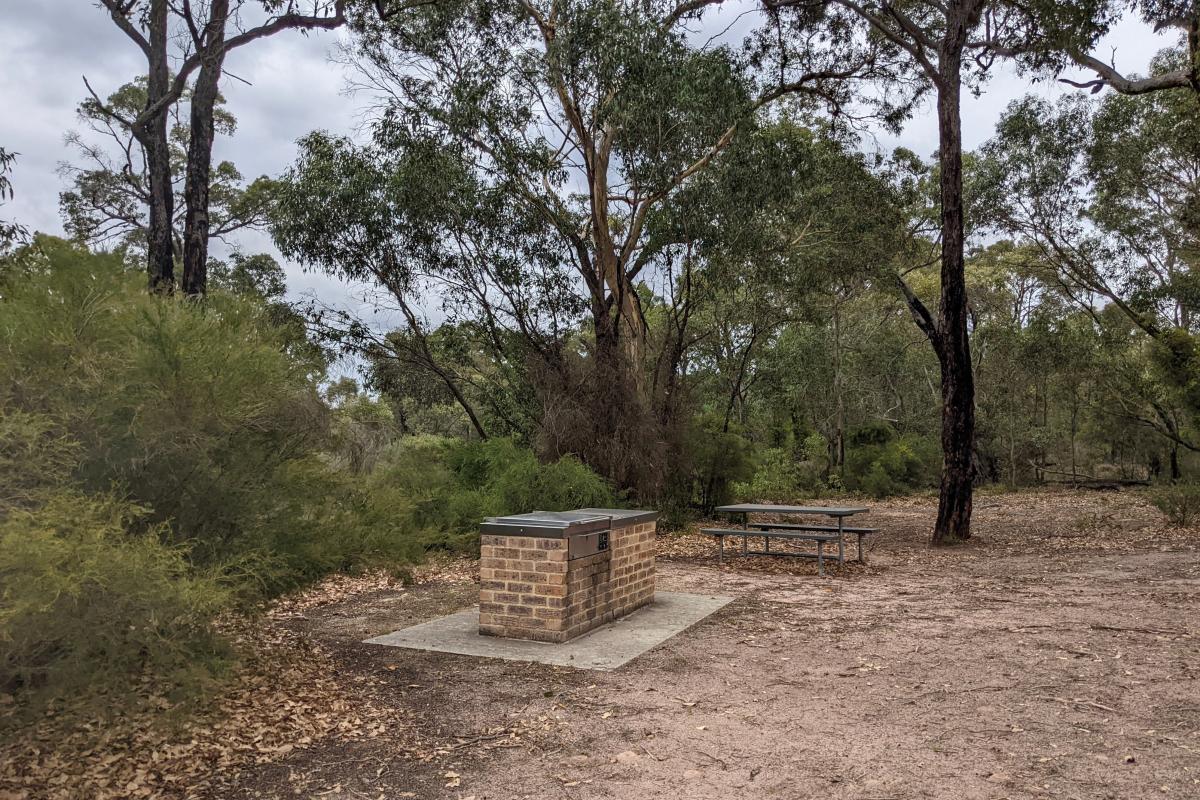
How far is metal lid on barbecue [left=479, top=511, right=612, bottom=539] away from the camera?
5.61 meters

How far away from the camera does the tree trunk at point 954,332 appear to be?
1273 centimetres

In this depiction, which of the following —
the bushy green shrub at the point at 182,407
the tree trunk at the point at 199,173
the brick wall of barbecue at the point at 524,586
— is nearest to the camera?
the bushy green shrub at the point at 182,407

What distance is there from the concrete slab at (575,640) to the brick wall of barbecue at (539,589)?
0.30ft

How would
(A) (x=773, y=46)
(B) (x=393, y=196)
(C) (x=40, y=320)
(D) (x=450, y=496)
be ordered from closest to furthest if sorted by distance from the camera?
(C) (x=40, y=320), (D) (x=450, y=496), (B) (x=393, y=196), (A) (x=773, y=46)

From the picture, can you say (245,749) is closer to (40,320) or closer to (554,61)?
(40,320)

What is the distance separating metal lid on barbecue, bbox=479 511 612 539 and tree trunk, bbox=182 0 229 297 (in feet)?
22.6

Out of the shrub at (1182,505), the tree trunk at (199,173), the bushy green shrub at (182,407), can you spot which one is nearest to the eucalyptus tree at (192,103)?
the tree trunk at (199,173)

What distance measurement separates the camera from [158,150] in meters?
11.3

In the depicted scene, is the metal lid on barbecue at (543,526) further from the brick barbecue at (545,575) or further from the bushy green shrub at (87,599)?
the bushy green shrub at (87,599)

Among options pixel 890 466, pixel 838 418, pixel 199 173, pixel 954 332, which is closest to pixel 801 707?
pixel 954 332

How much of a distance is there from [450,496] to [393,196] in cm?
571

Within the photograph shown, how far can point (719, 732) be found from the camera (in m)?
4.08

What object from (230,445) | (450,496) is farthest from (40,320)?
(450,496)

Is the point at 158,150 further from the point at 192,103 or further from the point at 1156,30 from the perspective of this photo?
the point at 1156,30
